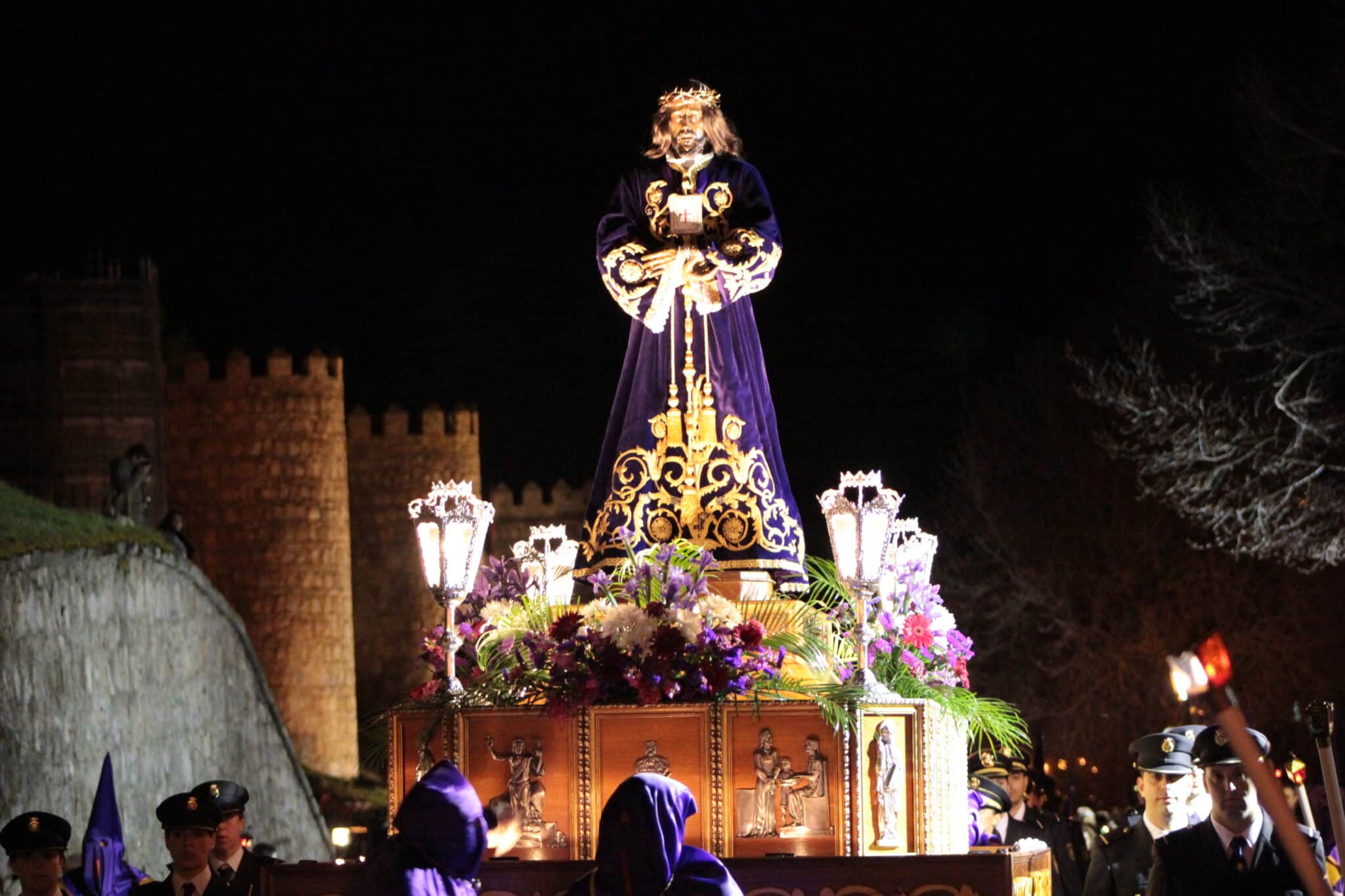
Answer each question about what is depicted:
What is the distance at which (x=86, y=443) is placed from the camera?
3228cm

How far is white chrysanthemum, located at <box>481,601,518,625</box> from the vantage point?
9516mm

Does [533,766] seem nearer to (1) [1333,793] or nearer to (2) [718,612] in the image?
(2) [718,612]

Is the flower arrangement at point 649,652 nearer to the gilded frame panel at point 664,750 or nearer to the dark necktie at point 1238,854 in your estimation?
the gilded frame panel at point 664,750

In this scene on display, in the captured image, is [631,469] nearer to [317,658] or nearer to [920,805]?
[920,805]

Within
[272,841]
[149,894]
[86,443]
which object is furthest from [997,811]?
[86,443]

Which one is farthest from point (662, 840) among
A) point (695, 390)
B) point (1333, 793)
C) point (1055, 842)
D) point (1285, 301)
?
point (1285, 301)

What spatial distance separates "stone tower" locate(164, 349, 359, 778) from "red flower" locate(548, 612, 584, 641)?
28607 mm

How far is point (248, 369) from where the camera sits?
36.9 meters

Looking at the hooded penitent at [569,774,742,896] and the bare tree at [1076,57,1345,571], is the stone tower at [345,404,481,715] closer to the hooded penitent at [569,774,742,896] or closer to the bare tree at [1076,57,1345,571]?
the bare tree at [1076,57,1345,571]

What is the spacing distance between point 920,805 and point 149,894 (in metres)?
3.01

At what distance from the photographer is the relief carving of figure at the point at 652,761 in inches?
352

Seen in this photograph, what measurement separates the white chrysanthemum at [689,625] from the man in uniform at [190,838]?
1.89 m

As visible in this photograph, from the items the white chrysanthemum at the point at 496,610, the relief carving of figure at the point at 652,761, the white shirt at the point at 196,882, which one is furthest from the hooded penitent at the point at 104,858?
the relief carving of figure at the point at 652,761

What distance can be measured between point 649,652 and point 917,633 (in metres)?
1.21
